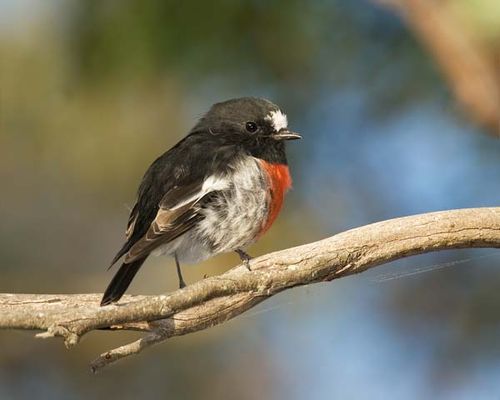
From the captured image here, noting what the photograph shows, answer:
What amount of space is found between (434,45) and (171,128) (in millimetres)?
2255

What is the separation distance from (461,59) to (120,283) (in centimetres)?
138

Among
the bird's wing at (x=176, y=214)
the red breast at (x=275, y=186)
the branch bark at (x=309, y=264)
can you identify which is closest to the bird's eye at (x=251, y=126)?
the red breast at (x=275, y=186)

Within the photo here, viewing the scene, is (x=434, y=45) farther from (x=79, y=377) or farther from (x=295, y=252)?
(x=79, y=377)

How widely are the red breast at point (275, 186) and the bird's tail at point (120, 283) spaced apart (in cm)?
59

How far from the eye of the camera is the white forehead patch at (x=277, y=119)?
4.57 m

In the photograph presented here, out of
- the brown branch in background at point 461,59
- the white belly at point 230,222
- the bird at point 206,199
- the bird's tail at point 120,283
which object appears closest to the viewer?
the bird's tail at point 120,283

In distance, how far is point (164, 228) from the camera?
399cm

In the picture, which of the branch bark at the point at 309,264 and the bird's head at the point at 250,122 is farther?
the bird's head at the point at 250,122

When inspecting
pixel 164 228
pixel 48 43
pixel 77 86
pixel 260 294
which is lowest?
pixel 260 294

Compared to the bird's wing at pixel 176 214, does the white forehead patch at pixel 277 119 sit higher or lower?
higher

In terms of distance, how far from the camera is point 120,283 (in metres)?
3.76

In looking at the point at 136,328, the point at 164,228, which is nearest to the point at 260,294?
the point at 136,328

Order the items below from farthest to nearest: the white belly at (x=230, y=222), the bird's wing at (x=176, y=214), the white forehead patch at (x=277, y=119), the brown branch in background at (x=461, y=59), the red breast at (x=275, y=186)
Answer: the white forehead patch at (x=277, y=119)
the red breast at (x=275, y=186)
the white belly at (x=230, y=222)
the bird's wing at (x=176, y=214)
the brown branch in background at (x=461, y=59)

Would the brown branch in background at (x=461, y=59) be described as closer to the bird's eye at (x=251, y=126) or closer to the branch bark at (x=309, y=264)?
the branch bark at (x=309, y=264)
